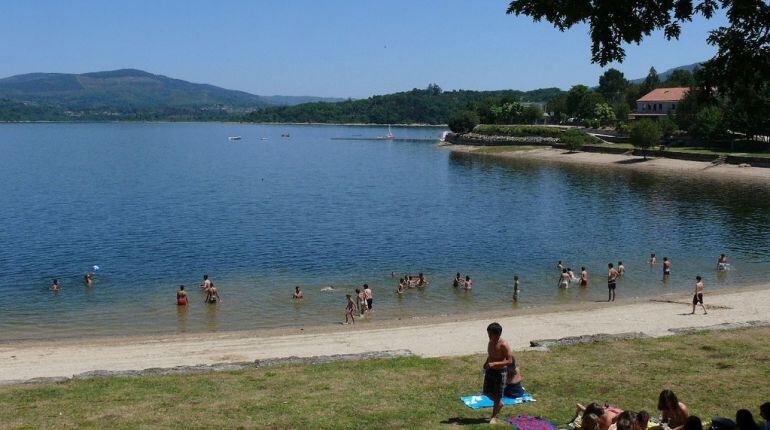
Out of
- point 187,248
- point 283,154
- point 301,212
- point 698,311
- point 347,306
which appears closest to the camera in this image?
point 698,311

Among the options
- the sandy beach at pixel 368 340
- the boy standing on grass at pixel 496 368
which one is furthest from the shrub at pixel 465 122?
the boy standing on grass at pixel 496 368

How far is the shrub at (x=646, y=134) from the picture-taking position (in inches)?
3947

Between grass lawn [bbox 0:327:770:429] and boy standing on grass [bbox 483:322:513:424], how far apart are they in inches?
25.2

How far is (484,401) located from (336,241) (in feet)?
116

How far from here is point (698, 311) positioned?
2788cm

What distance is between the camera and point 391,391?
52.3 feet

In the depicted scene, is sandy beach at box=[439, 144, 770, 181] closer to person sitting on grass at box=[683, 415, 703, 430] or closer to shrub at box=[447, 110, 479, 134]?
shrub at box=[447, 110, 479, 134]

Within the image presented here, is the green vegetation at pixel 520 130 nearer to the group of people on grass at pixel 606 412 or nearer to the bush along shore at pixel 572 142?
the bush along shore at pixel 572 142

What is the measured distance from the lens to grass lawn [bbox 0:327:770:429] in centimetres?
1406

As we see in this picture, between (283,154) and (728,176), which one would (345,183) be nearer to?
(728,176)

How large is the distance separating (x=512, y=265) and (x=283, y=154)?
124645mm

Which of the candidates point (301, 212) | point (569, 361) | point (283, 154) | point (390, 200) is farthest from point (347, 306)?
point (283, 154)

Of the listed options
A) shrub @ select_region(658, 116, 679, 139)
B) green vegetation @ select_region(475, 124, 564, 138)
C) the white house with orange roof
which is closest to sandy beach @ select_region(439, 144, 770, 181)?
shrub @ select_region(658, 116, 679, 139)

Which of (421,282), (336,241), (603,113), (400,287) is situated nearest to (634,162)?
(603,113)
